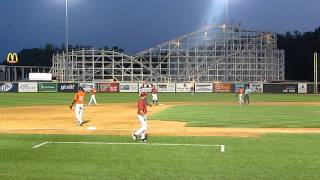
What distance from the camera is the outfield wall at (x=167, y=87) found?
79.1 m

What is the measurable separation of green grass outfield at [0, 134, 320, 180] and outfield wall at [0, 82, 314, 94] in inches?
2419

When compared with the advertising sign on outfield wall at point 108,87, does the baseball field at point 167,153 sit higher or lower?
lower

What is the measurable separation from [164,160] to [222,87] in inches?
2714

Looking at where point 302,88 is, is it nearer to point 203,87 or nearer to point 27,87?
point 203,87

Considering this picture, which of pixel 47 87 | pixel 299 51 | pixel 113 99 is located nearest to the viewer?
pixel 113 99

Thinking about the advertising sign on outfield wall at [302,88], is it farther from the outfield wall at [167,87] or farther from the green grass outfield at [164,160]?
the green grass outfield at [164,160]

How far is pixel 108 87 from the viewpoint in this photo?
81.8m

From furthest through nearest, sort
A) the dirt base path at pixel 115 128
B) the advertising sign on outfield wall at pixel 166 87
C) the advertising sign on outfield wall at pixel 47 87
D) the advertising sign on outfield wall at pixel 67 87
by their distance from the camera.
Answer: the advertising sign on outfield wall at pixel 166 87, the advertising sign on outfield wall at pixel 67 87, the advertising sign on outfield wall at pixel 47 87, the dirt base path at pixel 115 128

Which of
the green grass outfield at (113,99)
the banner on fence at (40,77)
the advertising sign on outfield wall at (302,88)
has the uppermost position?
the banner on fence at (40,77)

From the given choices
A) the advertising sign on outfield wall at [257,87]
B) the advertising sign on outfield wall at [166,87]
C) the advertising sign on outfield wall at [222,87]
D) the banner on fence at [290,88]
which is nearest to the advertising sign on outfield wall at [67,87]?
the advertising sign on outfield wall at [166,87]

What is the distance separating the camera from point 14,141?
18.3 meters

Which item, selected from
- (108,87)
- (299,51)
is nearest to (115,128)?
(108,87)

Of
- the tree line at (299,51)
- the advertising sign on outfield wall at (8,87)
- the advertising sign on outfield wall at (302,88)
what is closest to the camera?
the advertising sign on outfield wall at (302,88)

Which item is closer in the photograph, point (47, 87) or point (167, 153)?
point (167, 153)
